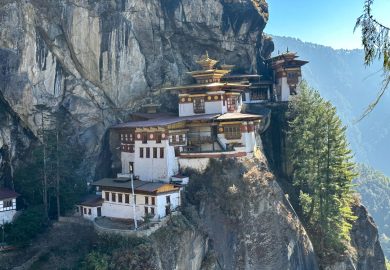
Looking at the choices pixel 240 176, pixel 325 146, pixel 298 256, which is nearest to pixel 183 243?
pixel 240 176

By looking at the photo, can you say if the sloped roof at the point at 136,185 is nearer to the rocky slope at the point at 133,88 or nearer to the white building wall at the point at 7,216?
the rocky slope at the point at 133,88

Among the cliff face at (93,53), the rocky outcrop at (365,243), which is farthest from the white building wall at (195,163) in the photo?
the rocky outcrop at (365,243)

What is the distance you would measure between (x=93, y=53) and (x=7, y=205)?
56.8 feet

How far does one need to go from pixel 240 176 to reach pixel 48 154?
17.8 m

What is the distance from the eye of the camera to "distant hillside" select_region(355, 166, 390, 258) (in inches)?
6486

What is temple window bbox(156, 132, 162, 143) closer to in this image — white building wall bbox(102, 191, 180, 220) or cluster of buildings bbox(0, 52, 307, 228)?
cluster of buildings bbox(0, 52, 307, 228)

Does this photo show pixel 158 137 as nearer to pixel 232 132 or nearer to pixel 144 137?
pixel 144 137

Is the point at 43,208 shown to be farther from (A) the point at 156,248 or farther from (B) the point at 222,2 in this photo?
(B) the point at 222,2

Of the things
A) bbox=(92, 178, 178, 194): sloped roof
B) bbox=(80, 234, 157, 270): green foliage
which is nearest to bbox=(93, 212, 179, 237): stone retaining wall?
bbox=(80, 234, 157, 270): green foliage

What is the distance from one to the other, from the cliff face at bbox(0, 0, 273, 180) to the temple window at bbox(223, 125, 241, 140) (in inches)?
449

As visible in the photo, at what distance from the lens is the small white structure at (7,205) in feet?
122

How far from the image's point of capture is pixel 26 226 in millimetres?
34719

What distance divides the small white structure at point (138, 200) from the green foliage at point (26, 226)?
3801 millimetres

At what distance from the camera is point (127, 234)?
104ft
